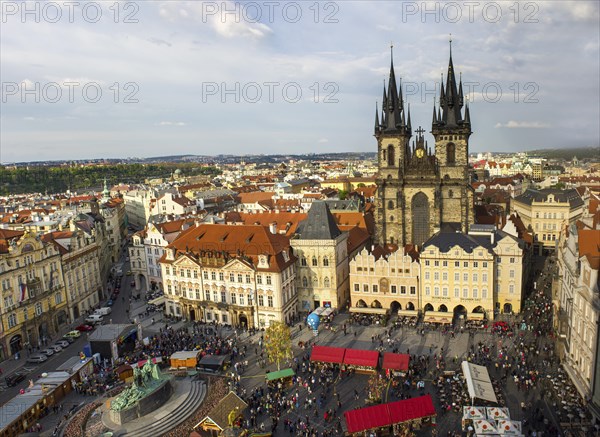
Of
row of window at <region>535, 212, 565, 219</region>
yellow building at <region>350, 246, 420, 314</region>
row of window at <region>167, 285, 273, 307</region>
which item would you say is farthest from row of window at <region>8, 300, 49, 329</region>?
row of window at <region>535, 212, 565, 219</region>

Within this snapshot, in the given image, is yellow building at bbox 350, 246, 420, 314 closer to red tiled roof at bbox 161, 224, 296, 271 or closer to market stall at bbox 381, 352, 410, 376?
red tiled roof at bbox 161, 224, 296, 271

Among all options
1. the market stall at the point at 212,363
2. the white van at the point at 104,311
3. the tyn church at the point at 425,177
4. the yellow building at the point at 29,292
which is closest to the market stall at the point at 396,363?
the market stall at the point at 212,363

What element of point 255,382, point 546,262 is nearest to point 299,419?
point 255,382

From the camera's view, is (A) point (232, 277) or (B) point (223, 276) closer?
(A) point (232, 277)

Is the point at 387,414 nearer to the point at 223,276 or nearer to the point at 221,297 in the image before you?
the point at 223,276

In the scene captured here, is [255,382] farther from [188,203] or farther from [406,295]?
[188,203]

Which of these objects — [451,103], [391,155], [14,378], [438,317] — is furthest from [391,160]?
[14,378]
